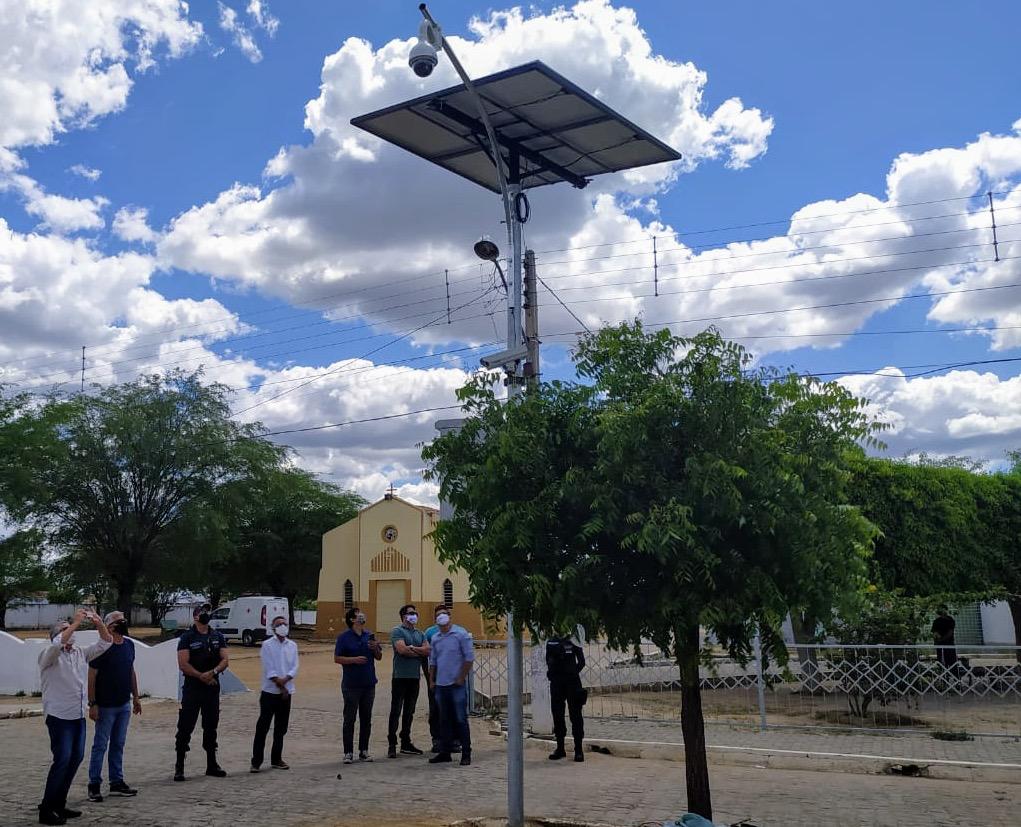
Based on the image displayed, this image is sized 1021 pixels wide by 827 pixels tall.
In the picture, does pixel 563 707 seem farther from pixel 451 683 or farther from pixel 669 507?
pixel 669 507

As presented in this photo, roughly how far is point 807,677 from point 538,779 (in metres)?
5.38

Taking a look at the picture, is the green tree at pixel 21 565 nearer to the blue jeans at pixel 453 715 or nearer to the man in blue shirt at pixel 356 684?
the man in blue shirt at pixel 356 684

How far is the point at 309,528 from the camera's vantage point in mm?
51531

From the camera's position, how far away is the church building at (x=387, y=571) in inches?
1657

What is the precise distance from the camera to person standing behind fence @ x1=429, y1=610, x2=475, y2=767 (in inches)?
430

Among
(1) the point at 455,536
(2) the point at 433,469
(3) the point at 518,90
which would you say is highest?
(3) the point at 518,90

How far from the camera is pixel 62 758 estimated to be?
7.99 metres

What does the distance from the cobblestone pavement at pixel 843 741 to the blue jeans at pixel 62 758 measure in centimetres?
681

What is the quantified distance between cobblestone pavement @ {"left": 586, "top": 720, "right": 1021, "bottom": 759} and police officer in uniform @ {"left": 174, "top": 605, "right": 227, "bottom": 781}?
5.11 meters

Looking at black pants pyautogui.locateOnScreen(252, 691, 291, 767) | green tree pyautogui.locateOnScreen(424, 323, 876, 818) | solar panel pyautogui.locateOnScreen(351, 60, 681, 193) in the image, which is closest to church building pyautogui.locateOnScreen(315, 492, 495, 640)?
black pants pyautogui.locateOnScreen(252, 691, 291, 767)

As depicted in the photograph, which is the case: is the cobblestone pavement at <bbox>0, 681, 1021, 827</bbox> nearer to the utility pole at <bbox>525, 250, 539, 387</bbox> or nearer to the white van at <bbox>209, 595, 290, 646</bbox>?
the utility pole at <bbox>525, 250, 539, 387</bbox>

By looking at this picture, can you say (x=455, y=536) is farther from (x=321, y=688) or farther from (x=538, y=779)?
(x=321, y=688)

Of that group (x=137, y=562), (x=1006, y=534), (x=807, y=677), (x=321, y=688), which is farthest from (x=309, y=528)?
(x=807, y=677)

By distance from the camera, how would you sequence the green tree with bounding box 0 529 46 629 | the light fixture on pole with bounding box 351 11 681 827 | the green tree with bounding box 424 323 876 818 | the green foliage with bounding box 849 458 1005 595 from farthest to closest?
1. the green tree with bounding box 0 529 46 629
2. the green foliage with bounding box 849 458 1005 595
3. the light fixture on pole with bounding box 351 11 681 827
4. the green tree with bounding box 424 323 876 818
